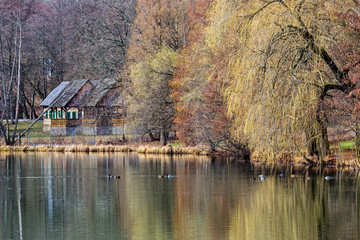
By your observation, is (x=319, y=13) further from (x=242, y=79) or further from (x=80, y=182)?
(x=80, y=182)

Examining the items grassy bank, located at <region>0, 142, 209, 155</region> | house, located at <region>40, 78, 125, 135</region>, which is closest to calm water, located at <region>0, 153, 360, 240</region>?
grassy bank, located at <region>0, 142, 209, 155</region>

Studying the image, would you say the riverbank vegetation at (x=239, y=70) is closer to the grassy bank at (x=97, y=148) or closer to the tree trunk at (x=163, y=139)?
the tree trunk at (x=163, y=139)

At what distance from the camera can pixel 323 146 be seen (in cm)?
2659

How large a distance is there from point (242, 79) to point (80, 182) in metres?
Answer: 7.92

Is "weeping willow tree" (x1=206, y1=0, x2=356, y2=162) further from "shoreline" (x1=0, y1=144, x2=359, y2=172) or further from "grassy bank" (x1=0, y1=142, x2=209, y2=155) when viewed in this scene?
"grassy bank" (x1=0, y1=142, x2=209, y2=155)

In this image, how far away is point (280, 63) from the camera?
21.2 metres

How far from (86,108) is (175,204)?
4029 centimetres

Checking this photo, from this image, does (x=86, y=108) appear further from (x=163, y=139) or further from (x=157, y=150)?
(x=157, y=150)

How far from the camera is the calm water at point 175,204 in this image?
15.2 meters

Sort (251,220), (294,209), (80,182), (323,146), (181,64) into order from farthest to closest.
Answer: (181,64) < (323,146) < (80,182) < (294,209) < (251,220)

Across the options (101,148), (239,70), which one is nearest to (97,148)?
(101,148)

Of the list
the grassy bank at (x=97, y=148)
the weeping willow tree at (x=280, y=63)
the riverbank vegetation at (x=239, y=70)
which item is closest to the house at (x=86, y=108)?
the riverbank vegetation at (x=239, y=70)

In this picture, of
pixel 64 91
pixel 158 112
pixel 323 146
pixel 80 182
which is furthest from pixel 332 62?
pixel 64 91

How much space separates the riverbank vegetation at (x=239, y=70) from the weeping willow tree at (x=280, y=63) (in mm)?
37
